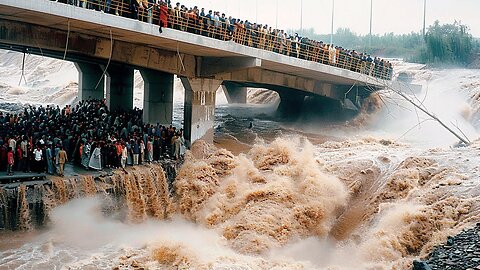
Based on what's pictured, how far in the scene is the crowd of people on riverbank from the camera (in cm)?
1414

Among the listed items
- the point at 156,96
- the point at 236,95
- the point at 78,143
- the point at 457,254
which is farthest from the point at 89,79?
the point at 457,254

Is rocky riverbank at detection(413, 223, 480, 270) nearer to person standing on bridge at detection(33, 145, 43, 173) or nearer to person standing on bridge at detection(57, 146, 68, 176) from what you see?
person standing on bridge at detection(57, 146, 68, 176)

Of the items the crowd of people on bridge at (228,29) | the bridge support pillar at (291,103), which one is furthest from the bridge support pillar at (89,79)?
the bridge support pillar at (291,103)

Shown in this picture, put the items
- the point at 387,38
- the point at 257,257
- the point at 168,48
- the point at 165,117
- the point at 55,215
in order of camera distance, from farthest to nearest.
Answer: the point at 387,38 < the point at 165,117 < the point at 168,48 < the point at 55,215 < the point at 257,257

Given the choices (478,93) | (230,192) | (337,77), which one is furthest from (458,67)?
(230,192)

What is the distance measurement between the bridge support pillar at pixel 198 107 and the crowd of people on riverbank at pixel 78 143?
212 centimetres

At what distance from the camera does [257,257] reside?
12.1 metres

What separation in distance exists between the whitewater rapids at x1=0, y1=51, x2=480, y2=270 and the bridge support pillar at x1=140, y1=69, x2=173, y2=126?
460cm

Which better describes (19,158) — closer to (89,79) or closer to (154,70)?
(154,70)

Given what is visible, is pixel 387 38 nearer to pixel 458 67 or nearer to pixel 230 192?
pixel 458 67

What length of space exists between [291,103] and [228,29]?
1757 cm

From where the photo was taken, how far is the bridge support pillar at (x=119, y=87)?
26.3 meters

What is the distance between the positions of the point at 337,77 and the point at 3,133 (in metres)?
15.6

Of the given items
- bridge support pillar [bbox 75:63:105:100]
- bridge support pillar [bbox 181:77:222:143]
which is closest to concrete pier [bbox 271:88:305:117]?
bridge support pillar [bbox 75:63:105:100]
